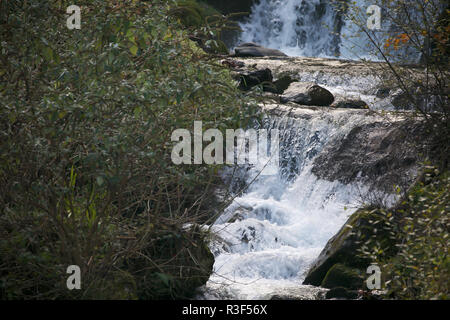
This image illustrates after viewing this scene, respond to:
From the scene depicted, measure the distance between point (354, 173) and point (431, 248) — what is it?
4.13 meters

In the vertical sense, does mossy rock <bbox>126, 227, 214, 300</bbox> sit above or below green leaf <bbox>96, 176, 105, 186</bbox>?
below

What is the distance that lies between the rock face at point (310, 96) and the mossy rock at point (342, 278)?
19.2ft

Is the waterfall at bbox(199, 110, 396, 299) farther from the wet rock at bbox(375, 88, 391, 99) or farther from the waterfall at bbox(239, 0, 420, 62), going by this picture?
the waterfall at bbox(239, 0, 420, 62)

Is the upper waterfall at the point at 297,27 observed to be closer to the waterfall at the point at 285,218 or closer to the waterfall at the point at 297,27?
the waterfall at the point at 297,27

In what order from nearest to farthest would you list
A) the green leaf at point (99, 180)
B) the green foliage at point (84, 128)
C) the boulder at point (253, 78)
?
the green leaf at point (99, 180) → the green foliage at point (84, 128) → the boulder at point (253, 78)

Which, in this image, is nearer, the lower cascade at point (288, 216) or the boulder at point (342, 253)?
the boulder at point (342, 253)

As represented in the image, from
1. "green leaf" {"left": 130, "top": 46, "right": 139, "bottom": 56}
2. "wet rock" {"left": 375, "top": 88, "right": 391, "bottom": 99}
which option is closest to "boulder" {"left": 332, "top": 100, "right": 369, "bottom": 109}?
"wet rock" {"left": 375, "top": 88, "right": 391, "bottom": 99}

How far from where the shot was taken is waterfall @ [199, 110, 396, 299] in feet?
21.3

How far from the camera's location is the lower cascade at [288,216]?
6367mm

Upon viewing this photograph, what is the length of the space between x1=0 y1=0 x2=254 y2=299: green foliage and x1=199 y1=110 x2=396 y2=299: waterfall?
4.74ft

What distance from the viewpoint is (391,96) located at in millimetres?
11078

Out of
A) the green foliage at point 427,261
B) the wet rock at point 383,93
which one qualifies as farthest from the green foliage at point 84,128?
the wet rock at point 383,93
